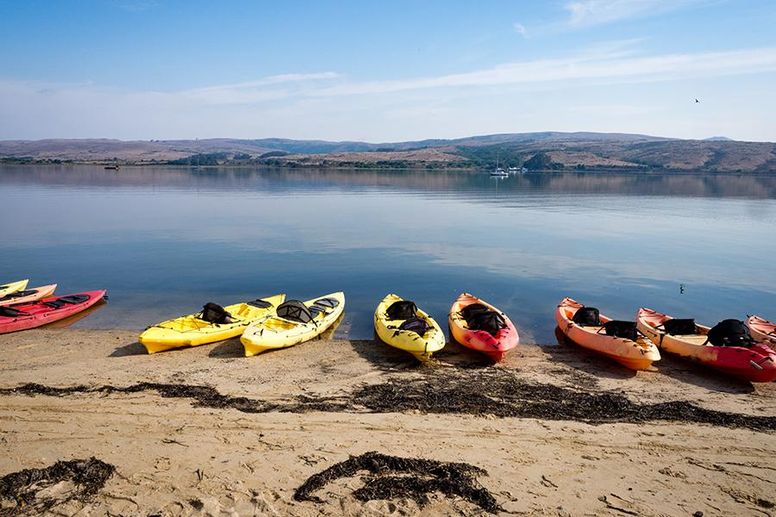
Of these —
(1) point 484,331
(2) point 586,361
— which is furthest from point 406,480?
(2) point 586,361

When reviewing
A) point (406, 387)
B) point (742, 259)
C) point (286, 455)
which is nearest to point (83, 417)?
point (286, 455)

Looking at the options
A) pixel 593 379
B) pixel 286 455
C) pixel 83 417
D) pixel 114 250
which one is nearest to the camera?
pixel 286 455

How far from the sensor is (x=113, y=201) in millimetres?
59281

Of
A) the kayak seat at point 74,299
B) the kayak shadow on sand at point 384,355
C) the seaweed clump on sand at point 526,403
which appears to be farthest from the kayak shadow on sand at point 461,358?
the kayak seat at point 74,299

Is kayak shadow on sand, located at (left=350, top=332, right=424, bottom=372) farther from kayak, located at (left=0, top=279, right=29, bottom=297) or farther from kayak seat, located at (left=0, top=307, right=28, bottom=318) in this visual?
kayak, located at (left=0, top=279, right=29, bottom=297)

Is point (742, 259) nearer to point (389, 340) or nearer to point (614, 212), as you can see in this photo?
point (614, 212)

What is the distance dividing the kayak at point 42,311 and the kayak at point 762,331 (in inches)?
886

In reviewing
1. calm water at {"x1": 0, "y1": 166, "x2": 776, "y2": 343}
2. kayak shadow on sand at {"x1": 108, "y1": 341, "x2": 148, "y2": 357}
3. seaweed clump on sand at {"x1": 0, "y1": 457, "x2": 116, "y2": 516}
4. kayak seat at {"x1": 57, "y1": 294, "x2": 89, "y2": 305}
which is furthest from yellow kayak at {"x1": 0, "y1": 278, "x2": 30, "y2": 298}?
seaweed clump on sand at {"x1": 0, "y1": 457, "x2": 116, "y2": 516}

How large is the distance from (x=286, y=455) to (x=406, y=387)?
427 cm

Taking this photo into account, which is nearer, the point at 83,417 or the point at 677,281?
the point at 83,417

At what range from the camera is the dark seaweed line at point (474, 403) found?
1129 centimetres

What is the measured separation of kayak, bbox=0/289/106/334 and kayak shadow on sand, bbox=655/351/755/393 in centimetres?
1937

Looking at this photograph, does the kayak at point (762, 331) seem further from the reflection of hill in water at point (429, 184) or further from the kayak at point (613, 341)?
the reflection of hill in water at point (429, 184)

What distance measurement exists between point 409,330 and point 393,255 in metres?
16.2
